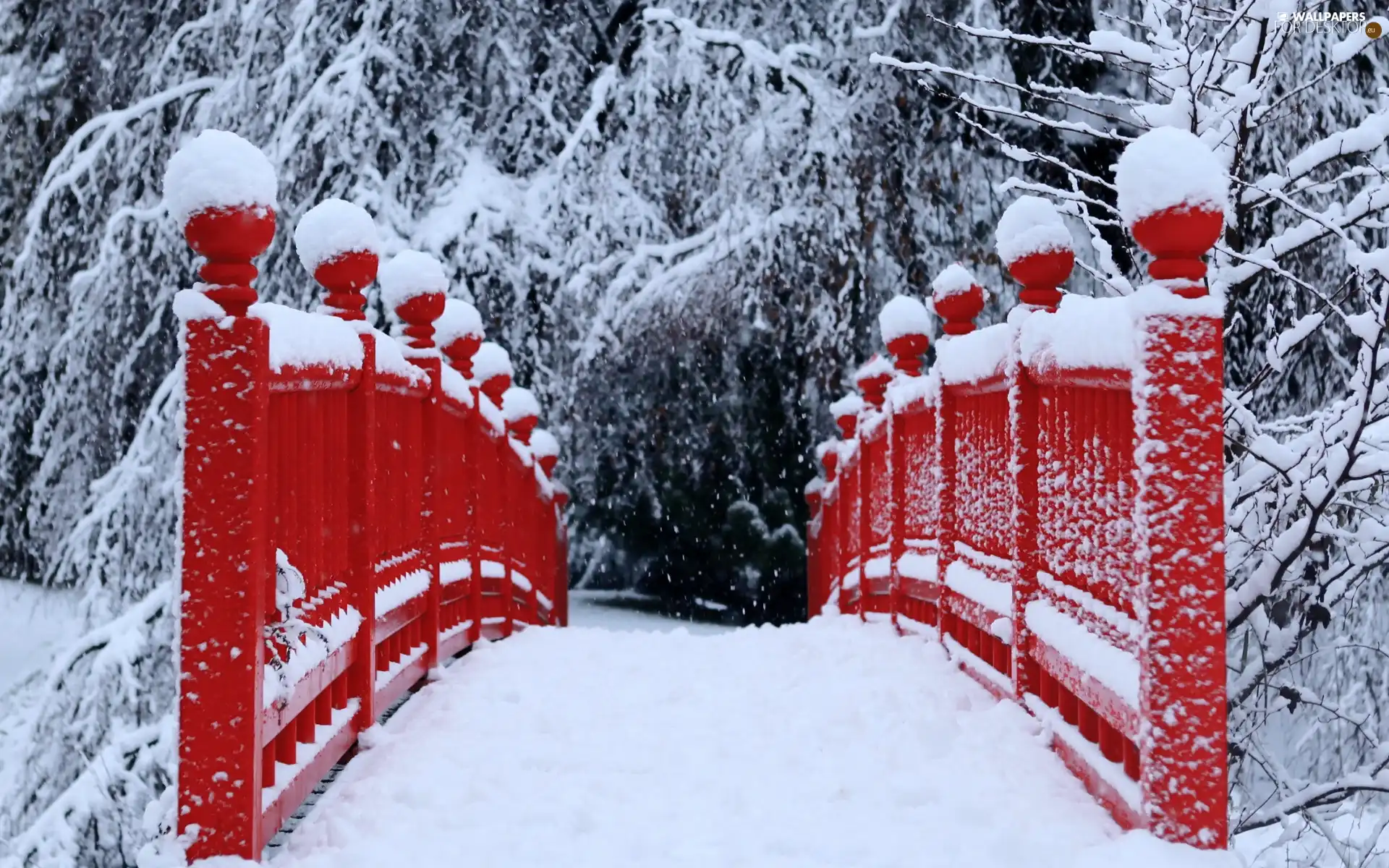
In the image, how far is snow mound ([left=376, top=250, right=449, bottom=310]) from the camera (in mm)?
5527

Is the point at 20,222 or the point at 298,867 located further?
the point at 20,222

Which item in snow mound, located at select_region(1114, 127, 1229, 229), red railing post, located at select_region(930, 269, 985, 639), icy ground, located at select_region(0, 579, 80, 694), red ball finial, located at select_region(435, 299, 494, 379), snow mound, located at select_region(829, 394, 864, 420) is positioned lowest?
icy ground, located at select_region(0, 579, 80, 694)

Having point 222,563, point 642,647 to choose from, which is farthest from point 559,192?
point 222,563

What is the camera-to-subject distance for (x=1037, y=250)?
4.27m

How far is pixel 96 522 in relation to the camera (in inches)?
342

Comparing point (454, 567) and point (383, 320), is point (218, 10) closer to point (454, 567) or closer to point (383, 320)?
point (383, 320)

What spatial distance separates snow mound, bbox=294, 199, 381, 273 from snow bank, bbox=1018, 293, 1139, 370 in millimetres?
1898

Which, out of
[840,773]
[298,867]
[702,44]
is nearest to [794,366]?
[702,44]

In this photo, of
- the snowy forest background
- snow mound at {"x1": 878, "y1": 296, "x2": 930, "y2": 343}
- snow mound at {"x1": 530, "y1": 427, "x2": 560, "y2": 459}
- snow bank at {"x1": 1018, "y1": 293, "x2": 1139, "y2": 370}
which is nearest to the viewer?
snow bank at {"x1": 1018, "y1": 293, "x2": 1139, "y2": 370}

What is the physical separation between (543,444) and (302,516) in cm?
754

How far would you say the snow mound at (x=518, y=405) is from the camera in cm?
948

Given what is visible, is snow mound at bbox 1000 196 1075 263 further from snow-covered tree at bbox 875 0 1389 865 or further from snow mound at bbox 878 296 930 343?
snow mound at bbox 878 296 930 343

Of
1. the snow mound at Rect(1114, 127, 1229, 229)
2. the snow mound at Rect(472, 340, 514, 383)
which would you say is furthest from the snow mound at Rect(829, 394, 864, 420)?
the snow mound at Rect(1114, 127, 1229, 229)

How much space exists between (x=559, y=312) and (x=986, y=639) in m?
5.89
